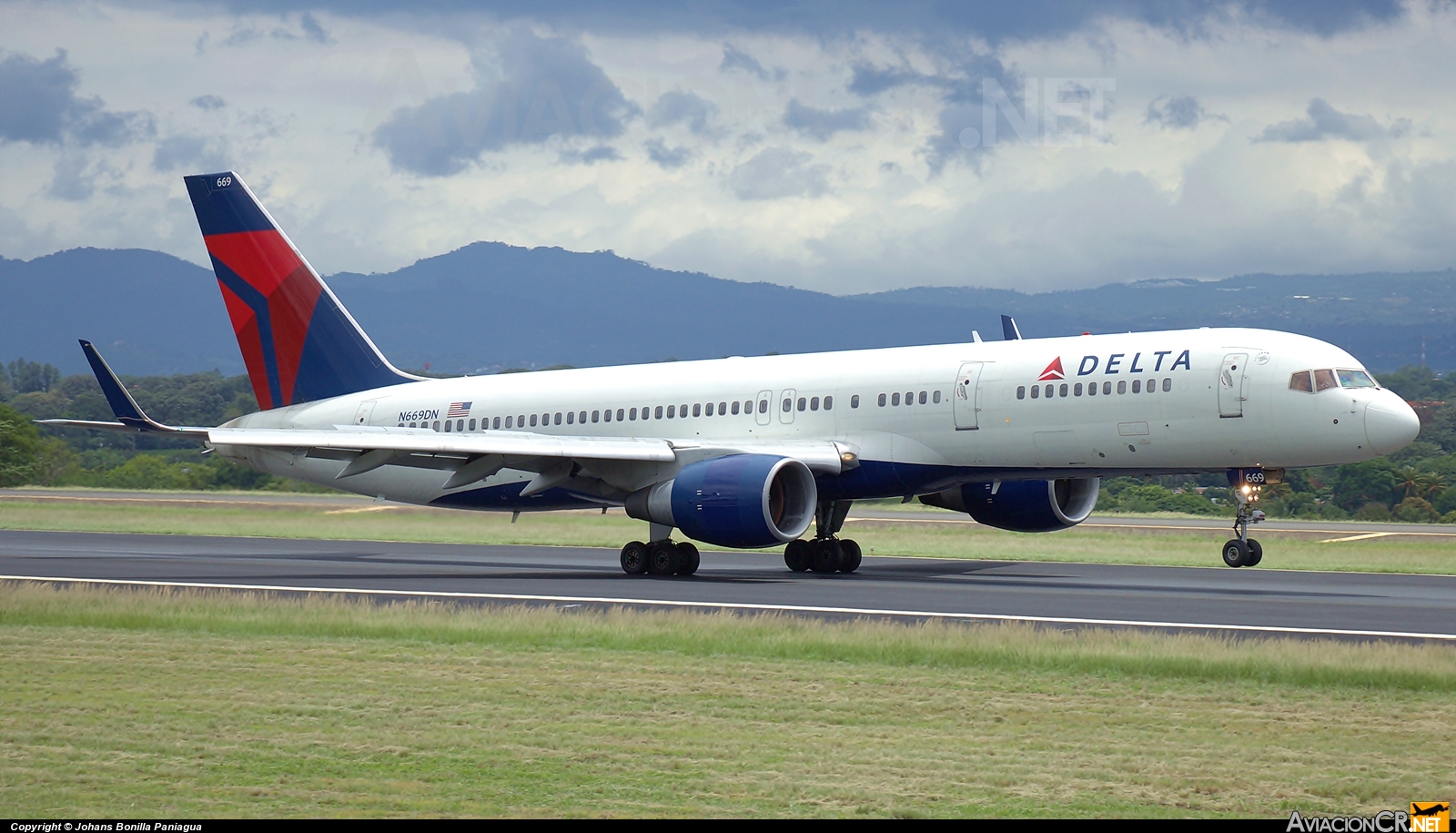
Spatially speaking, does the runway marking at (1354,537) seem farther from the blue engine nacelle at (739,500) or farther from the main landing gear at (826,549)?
the blue engine nacelle at (739,500)

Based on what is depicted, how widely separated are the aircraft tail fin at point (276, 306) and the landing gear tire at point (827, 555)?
12149 mm

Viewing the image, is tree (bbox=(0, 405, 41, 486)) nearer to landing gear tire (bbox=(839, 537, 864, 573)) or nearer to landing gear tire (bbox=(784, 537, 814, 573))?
landing gear tire (bbox=(784, 537, 814, 573))

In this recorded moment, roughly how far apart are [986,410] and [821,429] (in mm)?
3600

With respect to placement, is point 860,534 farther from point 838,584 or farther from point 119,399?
point 119,399

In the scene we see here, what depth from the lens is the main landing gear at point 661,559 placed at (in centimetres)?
2955

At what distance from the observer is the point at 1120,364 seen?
2714 centimetres

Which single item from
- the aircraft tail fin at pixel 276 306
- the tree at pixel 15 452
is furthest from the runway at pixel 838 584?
the tree at pixel 15 452

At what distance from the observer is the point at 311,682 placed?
1472cm

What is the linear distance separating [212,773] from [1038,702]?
7119 mm

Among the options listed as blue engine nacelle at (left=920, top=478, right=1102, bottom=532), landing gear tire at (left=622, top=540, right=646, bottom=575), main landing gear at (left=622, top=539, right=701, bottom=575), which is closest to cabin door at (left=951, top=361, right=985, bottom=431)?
blue engine nacelle at (left=920, top=478, right=1102, bottom=532)

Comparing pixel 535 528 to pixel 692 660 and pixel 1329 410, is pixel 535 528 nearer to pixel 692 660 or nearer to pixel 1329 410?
pixel 1329 410

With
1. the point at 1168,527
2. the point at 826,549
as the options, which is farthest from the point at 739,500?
the point at 1168,527

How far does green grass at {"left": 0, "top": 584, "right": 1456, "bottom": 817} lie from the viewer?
10141mm

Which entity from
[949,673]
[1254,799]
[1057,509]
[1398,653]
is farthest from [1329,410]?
[1254,799]
